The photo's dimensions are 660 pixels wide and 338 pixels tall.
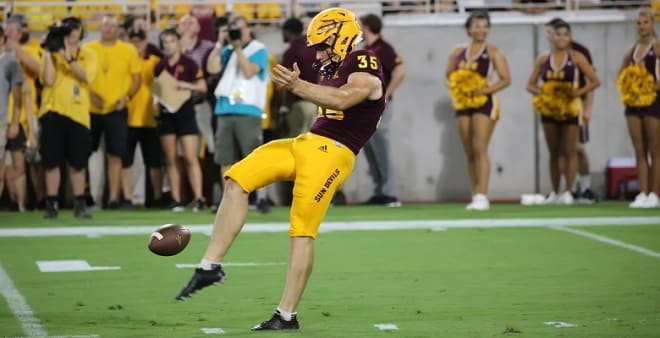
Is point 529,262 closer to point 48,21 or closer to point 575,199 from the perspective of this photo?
point 575,199

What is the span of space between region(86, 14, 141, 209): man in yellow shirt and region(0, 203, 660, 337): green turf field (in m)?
2.73

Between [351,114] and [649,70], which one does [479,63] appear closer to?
[649,70]

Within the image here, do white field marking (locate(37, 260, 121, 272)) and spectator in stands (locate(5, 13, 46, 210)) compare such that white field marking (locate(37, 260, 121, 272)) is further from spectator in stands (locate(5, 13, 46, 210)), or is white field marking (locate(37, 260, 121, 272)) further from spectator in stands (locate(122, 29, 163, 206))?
spectator in stands (locate(122, 29, 163, 206))

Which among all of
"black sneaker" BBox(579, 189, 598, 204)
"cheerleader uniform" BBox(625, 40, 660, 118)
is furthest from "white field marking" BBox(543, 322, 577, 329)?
"black sneaker" BBox(579, 189, 598, 204)

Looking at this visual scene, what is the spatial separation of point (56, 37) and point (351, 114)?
8388 mm

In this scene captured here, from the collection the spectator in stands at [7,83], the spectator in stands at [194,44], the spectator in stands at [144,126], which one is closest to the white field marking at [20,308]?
the spectator in stands at [7,83]

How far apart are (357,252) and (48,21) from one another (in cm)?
942

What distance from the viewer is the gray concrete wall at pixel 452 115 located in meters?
20.6

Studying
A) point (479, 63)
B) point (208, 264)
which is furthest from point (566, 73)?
point (208, 264)

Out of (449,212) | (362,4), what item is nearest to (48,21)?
(362,4)

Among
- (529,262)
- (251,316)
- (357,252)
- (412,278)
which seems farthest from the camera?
(357,252)

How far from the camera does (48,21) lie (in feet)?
67.6

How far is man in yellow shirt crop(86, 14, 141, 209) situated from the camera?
714 inches

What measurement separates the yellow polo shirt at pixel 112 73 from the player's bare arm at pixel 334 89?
10.3 metres
